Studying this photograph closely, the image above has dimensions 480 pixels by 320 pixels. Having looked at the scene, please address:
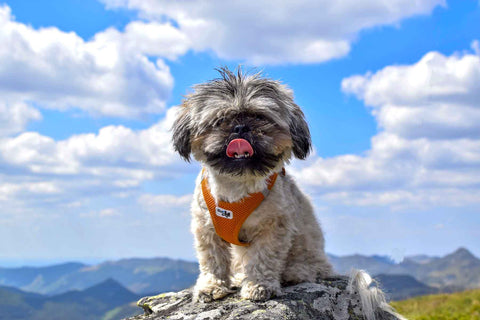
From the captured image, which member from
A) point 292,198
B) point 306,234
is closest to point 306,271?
point 306,234

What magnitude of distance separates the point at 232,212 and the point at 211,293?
1257 millimetres

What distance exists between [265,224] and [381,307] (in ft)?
8.31

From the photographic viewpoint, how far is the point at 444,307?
704 inches

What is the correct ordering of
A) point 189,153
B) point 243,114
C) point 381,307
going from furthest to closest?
point 381,307
point 189,153
point 243,114

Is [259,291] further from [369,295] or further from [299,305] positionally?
[369,295]

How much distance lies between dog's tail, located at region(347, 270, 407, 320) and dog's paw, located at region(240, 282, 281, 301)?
1.48 meters

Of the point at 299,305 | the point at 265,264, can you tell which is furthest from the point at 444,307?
the point at 265,264

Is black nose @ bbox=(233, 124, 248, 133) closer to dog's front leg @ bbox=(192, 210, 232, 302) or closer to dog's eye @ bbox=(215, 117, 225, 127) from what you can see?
dog's eye @ bbox=(215, 117, 225, 127)

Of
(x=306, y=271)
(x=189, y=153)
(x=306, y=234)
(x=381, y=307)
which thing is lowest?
(x=381, y=307)

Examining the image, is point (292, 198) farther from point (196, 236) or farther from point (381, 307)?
point (381, 307)

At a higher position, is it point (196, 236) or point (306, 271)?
point (196, 236)

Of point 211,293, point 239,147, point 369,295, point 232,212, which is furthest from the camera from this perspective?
point 369,295

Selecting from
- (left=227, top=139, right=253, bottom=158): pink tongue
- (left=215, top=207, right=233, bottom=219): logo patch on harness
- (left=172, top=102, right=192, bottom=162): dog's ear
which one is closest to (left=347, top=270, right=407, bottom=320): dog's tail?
(left=215, top=207, right=233, bottom=219): logo patch on harness

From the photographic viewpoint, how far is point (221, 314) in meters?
6.27
